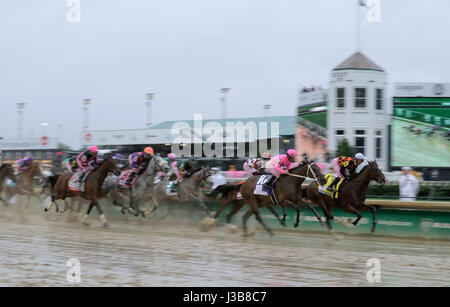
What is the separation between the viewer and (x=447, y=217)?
12.6 m

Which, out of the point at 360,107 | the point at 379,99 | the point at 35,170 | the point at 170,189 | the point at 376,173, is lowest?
the point at 170,189

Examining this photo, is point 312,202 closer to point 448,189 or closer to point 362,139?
point 448,189

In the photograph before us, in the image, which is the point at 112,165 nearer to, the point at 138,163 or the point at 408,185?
the point at 138,163

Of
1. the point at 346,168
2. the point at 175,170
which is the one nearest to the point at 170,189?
the point at 175,170

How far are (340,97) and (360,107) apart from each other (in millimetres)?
1011

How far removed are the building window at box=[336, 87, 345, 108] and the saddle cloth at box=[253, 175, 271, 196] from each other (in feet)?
A: 50.3

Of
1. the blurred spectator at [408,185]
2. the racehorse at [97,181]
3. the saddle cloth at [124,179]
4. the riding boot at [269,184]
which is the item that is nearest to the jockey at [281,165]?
the riding boot at [269,184]

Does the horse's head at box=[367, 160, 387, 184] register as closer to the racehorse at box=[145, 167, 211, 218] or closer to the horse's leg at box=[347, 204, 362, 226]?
the horse's leg at box=[347, 204, 362, 226]

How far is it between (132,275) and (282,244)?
175 inches

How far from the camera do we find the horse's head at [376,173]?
12.8 m

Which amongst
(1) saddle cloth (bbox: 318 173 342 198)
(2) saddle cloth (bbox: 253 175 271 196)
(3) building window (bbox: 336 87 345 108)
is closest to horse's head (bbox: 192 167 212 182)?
(2) saddle cloth (bbox: 253 175 271 196)

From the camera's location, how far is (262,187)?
13234 mm

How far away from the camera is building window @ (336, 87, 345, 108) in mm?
27797

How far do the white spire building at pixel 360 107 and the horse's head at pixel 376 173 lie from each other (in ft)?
47.1
